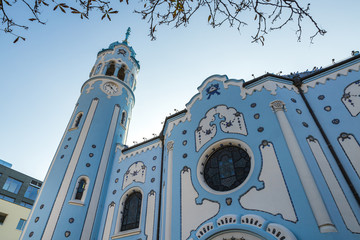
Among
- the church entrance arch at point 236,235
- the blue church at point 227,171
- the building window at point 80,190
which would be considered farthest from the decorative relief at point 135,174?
the church entrance arch at point 236,235

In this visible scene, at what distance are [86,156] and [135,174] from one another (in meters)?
2.76

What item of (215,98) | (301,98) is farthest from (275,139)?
(215,98)

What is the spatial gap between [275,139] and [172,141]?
415cm

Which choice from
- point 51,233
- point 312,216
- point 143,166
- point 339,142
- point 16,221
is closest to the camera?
point 312,216

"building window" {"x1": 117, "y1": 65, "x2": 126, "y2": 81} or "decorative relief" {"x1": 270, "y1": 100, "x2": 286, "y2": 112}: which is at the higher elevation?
"building window" {"x1": 117, "y1": 65, "x2": 126, "y2": 81}

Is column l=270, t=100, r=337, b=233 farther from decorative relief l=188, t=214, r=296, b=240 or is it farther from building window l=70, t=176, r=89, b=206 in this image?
building window l=70, t=176, r=89, b=206

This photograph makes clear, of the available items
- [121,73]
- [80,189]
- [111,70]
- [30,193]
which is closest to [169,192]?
[80,189]

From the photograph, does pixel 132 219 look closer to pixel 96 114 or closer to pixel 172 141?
pixel 172 141

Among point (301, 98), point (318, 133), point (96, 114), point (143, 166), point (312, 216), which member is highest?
point (96, 114)

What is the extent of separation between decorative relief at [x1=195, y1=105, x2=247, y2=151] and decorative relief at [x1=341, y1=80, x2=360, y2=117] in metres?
3.17

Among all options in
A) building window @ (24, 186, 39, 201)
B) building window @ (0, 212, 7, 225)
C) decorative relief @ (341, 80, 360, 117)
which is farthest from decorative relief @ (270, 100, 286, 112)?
building window @ (24, 186, 39, 201)

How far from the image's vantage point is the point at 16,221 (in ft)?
69.9

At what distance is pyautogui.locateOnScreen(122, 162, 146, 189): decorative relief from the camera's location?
10609 mm

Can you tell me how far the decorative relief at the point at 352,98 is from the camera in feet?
23.7
